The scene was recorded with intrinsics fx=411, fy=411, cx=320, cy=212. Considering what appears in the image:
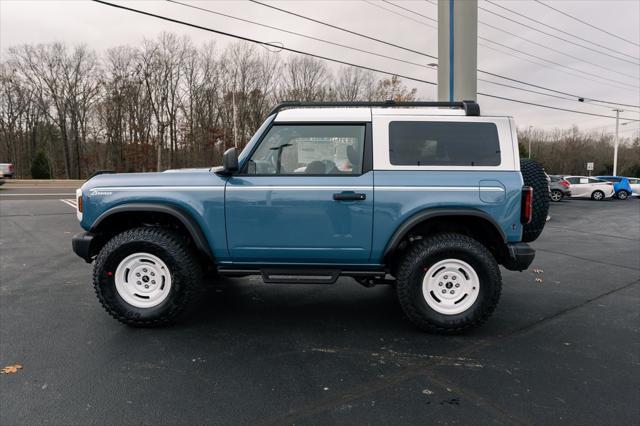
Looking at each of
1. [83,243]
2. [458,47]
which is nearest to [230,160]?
[83,243]

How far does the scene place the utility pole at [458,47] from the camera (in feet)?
33.6

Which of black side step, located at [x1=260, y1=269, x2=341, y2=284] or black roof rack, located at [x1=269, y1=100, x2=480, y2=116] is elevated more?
black roof rack, located at [x1=269, y1=100, x2=480, y2=116]

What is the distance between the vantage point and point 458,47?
10438mm

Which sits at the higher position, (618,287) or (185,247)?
(185,247)

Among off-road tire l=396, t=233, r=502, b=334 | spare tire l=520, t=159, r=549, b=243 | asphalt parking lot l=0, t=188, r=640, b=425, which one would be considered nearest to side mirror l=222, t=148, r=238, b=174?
asphalt parking lot l=0, t=188, r=640, b=425

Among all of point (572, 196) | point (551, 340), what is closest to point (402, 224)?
point (551, 340)

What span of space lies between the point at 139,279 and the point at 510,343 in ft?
11.8

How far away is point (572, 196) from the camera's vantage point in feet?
80.9

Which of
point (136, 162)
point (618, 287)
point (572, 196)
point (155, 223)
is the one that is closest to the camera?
point (155, 223)

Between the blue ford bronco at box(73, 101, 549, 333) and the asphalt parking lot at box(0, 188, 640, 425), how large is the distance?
0.46 meters

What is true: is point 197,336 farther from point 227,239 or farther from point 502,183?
point 502,183

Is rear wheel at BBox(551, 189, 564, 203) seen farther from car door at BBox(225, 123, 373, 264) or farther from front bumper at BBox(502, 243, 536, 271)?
car door at BBox(225, 123, 373, 264)

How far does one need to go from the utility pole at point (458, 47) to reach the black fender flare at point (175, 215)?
8.64 metres

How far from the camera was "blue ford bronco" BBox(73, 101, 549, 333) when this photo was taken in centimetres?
382
